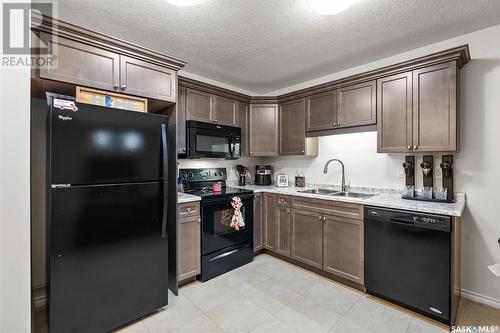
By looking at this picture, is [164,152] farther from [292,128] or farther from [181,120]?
[292,128]

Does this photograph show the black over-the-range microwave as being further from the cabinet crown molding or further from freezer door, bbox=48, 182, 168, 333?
freezer door, bbox=48, 182, 168, 333

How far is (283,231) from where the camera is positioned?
3.12 m

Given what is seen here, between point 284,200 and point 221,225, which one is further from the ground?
point 284,200

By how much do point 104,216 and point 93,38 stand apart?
4.40 ft

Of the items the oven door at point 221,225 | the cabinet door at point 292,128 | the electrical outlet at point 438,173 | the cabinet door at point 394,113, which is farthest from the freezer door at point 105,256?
the electrical outlet at point 438,173

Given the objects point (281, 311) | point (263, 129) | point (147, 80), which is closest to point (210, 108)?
point (263, 129)

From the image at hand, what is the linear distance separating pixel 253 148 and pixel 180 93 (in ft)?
4.37

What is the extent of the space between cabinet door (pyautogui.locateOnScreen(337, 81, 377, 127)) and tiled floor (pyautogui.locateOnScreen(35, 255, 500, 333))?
182cm

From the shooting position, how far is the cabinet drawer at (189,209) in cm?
247

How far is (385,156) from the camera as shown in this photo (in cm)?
281

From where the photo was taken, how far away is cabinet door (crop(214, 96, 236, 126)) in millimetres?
3213

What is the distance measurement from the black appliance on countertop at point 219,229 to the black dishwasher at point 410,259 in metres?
1.38

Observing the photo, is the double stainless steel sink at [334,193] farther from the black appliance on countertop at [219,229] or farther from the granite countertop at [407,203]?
the black appliance on countertop at [219,229]

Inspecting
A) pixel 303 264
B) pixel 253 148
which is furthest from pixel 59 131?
pixel 303 264
